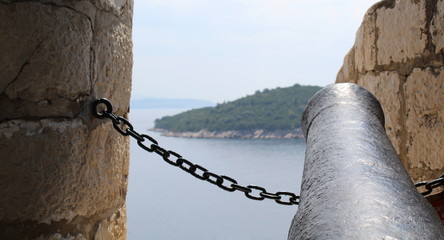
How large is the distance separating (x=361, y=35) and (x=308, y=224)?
7.60 ft

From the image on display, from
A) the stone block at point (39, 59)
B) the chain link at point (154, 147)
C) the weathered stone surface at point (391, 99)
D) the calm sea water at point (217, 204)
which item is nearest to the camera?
the stone block at point (39, 59)

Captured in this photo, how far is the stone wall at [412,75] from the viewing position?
8.84ft

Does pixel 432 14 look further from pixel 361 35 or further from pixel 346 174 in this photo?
pixel 346 174

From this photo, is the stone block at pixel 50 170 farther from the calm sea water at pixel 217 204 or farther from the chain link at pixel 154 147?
the calm sea water at pixel 217 204

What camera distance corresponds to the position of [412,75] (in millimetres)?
2795

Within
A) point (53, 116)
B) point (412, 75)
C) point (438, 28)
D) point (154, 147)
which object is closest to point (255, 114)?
point (412, 75)

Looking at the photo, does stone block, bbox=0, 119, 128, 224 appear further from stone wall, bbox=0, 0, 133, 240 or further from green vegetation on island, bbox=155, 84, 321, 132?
green vegetation on island, bbox=155, 84, 321, 132

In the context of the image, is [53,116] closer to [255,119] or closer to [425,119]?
[425,119]

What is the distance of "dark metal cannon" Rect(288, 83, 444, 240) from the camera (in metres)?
1.06

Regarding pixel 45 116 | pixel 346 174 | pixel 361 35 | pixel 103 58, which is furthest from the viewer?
pixel 361 35

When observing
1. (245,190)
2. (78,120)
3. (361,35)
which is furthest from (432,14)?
(78,120)

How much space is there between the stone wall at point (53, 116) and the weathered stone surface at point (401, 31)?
150cm

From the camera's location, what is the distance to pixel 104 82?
198cm

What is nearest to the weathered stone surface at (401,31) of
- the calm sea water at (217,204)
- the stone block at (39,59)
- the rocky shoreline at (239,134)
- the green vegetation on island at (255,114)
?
the stone block at (39,59)
